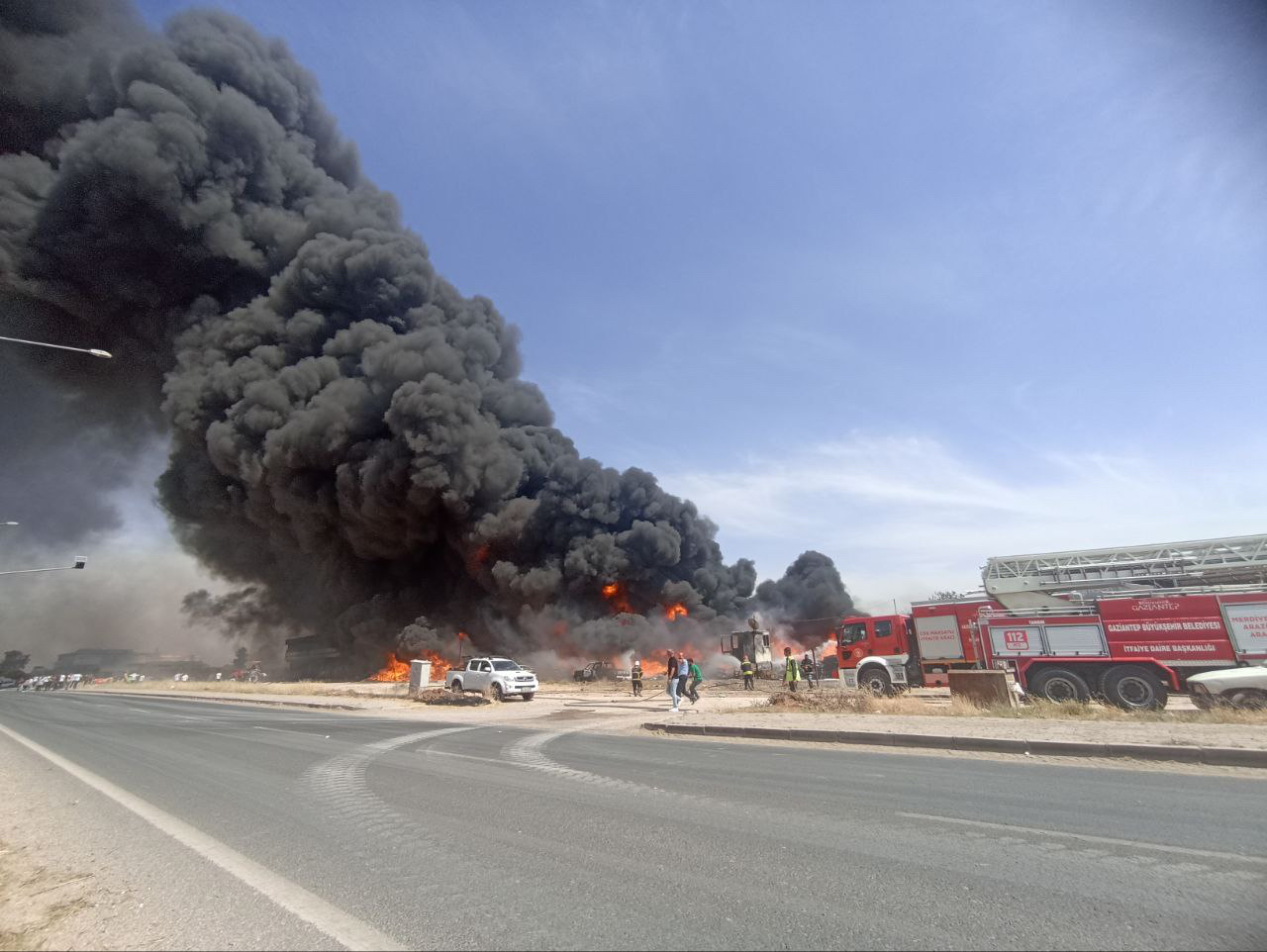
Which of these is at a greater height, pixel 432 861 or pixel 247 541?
pixel 247 541

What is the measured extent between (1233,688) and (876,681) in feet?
31.6

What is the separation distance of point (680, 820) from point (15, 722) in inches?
932

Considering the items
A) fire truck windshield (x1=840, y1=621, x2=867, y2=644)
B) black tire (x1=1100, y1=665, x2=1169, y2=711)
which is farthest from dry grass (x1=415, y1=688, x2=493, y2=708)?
black tire (x1=1100, y1=665, x2=1169, y2=711)

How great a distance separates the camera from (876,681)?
20062mm

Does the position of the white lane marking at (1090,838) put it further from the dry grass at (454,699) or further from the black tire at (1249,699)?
the dry grass at (454,699)

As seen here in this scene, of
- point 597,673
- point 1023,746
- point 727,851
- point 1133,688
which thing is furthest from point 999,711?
point 597,673

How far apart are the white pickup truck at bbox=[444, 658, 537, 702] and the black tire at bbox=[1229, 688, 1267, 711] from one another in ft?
62.9

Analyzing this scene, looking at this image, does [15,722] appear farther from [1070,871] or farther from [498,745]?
[1070,871]

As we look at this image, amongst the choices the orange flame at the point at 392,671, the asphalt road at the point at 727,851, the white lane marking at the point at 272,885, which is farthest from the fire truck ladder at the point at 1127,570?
the orange flame at the point at 392,671

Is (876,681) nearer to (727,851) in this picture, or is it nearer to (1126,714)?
(1126,714)

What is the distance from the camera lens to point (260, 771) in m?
8.59

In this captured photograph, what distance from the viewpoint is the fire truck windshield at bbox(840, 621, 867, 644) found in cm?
2120

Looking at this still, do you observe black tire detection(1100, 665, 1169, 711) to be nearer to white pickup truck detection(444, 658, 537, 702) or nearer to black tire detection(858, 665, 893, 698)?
black tire detection(858, 665, 893, 698)

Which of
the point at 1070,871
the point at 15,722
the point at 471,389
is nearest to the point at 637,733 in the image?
the point at 1070,871
